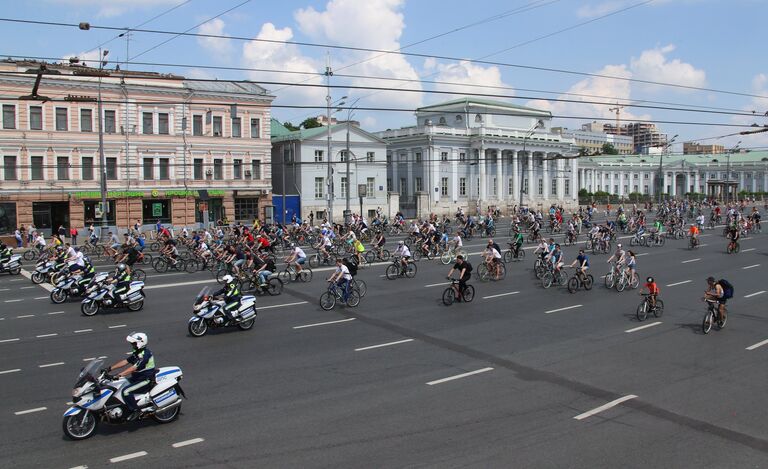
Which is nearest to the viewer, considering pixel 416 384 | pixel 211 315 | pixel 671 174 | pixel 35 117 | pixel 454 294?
pixel 416 384

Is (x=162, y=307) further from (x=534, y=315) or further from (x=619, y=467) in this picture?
(x=619, y=467)

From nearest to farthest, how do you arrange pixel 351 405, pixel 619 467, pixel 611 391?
pixel 619 467 < pixel 351 405 < pixel 611 391

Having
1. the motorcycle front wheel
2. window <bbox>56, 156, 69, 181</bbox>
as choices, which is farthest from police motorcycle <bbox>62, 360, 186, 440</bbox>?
window <bbox>56, 156, 69, 181</bbox>

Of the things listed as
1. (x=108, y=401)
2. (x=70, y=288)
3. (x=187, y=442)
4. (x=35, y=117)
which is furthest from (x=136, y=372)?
(x=35, y=117)

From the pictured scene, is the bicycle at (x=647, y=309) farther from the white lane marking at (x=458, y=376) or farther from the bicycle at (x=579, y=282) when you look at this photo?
the white lane marking at (x=458, y=376)

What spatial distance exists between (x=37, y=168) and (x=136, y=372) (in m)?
42.8

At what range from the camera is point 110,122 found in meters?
50.2

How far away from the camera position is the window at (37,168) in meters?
47.1

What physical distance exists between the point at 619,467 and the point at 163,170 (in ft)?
163

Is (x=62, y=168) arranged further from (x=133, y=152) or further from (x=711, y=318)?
(x=711, y=318)

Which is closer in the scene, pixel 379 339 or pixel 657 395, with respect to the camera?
pixel 657 395

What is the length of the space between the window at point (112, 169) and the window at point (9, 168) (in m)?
6.40

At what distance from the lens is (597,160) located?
134 meters

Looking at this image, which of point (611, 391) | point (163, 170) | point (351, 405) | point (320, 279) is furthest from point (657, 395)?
point (163, 170)
